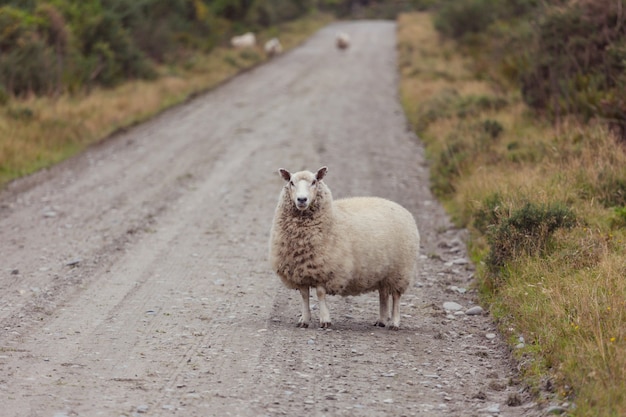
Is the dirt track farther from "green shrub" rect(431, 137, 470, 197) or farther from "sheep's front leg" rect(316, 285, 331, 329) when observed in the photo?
"green shrub" rect(431, 137, 470, 197)

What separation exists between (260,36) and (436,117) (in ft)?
90.2

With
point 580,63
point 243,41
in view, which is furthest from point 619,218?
point 243,41

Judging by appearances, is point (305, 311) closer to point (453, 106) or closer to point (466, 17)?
point (453, 106)

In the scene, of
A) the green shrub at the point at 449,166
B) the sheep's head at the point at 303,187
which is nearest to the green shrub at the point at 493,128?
the green shrub at the point at 449,166

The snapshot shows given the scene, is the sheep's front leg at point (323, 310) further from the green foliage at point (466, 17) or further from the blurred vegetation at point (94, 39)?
the green foliage at point (466, 17)

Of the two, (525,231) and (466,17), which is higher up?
(525,231)

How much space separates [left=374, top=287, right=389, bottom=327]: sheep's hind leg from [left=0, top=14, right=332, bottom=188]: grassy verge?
9.85 metres

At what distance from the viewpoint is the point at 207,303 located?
966cm

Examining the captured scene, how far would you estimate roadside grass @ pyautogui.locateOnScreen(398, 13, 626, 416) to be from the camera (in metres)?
6.66

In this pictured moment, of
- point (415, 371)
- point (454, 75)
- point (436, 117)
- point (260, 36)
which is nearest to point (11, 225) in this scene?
point (415, 371)

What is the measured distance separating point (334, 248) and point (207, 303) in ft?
5.62

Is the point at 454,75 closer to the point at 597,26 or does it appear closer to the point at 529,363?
the point at 597,26

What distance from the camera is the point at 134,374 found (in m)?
7.05

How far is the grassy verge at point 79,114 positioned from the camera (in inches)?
720
